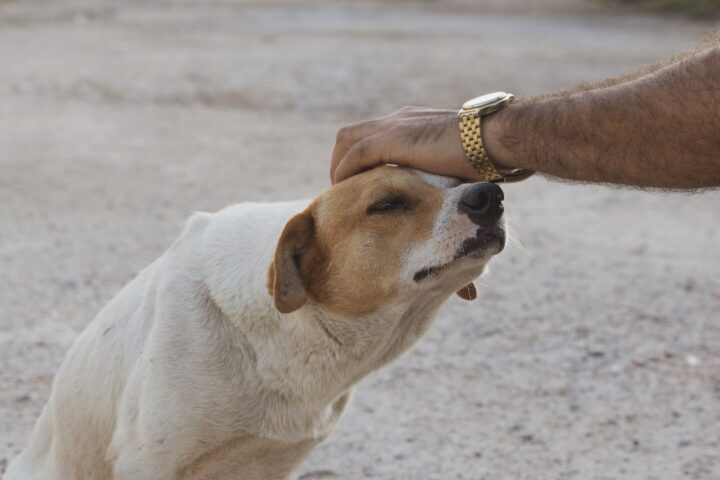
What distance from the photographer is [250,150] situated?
9.84 m

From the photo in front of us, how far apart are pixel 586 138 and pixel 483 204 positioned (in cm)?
41

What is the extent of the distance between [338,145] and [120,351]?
1013mm

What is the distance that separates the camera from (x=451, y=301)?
644cm

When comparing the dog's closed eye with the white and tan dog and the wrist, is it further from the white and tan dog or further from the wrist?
the wrist

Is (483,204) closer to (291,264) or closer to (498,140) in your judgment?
(498,140)

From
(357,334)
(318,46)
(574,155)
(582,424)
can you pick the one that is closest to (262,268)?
(357,334)

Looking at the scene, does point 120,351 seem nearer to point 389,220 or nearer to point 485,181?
point 389,220

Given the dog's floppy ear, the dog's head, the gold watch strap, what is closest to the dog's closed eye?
the dog's head

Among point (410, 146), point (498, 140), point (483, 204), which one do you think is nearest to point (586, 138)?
point (498, 140)

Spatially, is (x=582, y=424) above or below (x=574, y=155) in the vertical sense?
below

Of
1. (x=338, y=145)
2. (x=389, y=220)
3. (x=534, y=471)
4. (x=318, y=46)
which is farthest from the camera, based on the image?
(x=318, y=46)

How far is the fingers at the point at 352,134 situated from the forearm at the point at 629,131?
1.13 ft

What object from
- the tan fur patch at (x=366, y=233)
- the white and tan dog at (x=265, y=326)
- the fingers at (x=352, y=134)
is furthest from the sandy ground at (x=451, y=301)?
the fingers at (x=352, y=134)

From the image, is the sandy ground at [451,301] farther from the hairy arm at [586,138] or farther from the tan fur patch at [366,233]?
the hairy arm at [586,138]
